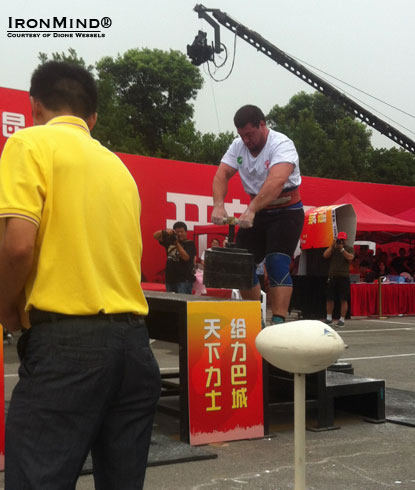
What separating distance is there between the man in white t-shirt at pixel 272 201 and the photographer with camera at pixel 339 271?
313 inches

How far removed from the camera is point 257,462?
384 centimetres

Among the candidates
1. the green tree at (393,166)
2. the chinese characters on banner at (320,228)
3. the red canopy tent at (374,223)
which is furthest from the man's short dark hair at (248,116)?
the green tree at (393,166)

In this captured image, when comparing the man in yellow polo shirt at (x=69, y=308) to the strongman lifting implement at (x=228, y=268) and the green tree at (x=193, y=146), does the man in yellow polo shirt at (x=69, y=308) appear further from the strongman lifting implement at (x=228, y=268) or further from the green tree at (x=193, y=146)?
the green tree at (x=193, y=146)

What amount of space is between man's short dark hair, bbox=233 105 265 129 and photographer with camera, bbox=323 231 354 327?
8.19 m

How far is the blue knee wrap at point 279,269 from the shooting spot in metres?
5.11

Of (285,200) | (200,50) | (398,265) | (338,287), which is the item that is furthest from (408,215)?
(285,200)

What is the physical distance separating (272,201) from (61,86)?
10.4 ft

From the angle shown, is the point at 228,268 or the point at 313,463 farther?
the point at 228,268

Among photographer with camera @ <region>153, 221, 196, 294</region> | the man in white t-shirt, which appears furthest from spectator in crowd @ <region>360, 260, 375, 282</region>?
the man in white t-shirt

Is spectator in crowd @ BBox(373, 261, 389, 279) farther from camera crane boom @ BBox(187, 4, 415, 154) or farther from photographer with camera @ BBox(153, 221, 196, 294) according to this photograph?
camera crane boom @ BBox(187, 4, 415, 154)

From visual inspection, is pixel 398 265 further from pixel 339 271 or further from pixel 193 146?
pixel 193 146

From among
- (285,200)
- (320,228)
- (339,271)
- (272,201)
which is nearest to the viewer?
(272,201)

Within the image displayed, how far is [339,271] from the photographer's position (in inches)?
515

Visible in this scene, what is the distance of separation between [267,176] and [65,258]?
3.40 m
